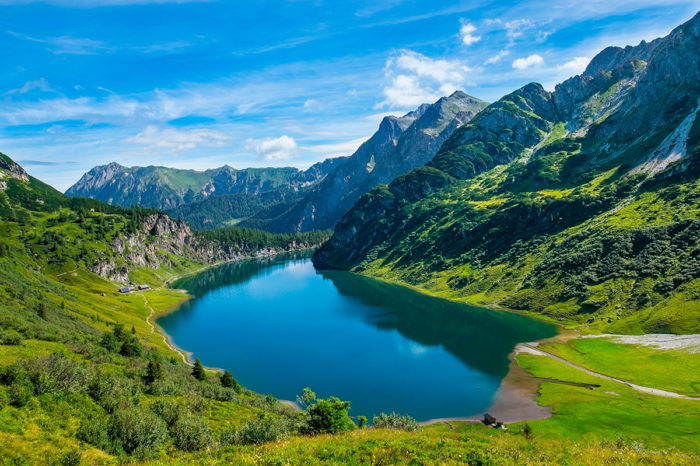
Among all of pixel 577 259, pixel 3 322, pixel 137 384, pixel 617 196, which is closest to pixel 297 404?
pixel 137 384

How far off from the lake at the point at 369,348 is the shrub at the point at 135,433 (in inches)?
1988

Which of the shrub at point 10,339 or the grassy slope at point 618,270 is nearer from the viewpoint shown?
the shrub at point 10,339

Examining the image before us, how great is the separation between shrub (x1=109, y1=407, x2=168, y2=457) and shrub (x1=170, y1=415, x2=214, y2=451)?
209 cm

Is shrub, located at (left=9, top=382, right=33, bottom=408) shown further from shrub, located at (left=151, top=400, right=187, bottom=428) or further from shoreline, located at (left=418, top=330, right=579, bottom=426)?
shoreline, located at (left=418, top=330, right=579, bottom=426)

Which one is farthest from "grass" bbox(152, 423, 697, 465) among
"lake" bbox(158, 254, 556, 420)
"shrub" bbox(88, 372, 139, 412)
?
"lake" bbox(158, 254, 556, 420)

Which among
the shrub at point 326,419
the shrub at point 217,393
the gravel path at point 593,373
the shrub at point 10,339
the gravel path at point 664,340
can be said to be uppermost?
the shrub at point 10,339

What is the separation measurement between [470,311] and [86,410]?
496ft

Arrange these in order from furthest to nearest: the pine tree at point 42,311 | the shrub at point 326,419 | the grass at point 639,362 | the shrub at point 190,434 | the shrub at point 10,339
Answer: the grass at point 639,362 < the pine tree at point 42,311 < the shrub at point 10,339 < the shrub at point 326,419 < the shrub at point 190,434

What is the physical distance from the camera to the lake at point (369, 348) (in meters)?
83.9

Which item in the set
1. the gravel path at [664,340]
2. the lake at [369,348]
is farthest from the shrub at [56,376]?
the gravel path at [664,340]

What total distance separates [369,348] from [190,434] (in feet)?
286

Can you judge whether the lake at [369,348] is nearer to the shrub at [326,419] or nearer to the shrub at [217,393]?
the shrub at [217,393]

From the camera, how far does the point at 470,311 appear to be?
162 m

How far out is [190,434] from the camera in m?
33.9
